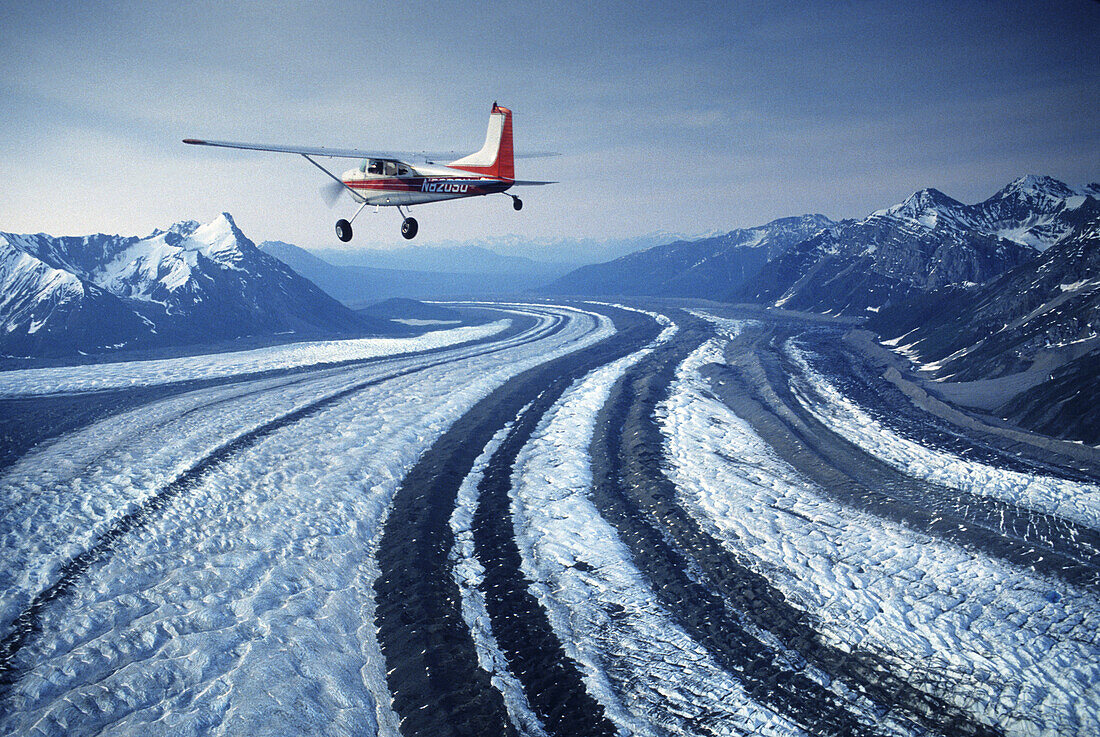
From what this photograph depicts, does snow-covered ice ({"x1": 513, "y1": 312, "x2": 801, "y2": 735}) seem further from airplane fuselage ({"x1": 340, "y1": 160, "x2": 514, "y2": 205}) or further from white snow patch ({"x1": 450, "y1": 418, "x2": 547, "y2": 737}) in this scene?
airplane fuselage ({"x1": 340, "y1": 160, "x2": 514, "y2": 205})

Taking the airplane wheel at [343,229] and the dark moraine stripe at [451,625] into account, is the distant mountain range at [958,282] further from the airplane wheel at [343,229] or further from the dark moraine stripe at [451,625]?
the airplane wheel at [343,229]

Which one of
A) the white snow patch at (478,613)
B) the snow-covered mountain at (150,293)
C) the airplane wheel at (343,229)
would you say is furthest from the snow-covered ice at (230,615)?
the snow-covered mountain at (150,293)

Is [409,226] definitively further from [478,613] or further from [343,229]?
[478,613]

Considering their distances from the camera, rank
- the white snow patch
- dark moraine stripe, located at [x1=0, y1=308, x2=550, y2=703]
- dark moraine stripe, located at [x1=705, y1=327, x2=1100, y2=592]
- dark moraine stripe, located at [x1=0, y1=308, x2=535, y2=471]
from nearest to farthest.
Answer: the white snow patch, dark moraine stripe, located at [x1=0, y1=308, x2=550, y2=703], dark moraine stripe, located at [x1=705, y1=327, x2=1100, y2=592], dark moraine stripe, located at [x1=0, y1=308, x2=535, y2=471]

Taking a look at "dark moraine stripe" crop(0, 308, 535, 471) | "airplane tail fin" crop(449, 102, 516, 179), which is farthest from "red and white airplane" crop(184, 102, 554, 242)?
"dark moraine stripe" crop(0, 308, 535, 471)

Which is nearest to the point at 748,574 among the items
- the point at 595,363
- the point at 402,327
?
the point at 595,363

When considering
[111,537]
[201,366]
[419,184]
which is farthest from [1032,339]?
[201,366]

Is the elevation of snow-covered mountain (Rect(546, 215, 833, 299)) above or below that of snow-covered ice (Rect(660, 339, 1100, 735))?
above
